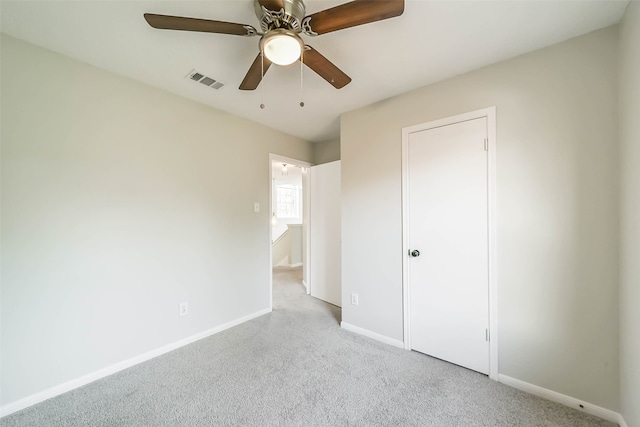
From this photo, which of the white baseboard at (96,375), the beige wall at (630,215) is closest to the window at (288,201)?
the white baseboard at (96,375)

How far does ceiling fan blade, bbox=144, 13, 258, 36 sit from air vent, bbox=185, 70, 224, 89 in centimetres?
82

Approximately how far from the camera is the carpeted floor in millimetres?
1485

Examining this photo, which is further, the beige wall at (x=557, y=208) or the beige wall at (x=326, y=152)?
the beige wall at (x=326, y=152)

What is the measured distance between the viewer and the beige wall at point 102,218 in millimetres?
1585

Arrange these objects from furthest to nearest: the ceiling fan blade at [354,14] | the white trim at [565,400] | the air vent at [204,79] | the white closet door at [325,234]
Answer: the white closet door at [325,234], the air vent at [204,79], the white trim at [565,400], the ceiling fan blade at [354,14]

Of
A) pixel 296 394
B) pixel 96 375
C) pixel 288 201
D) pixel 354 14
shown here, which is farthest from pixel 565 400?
pixel 288 201

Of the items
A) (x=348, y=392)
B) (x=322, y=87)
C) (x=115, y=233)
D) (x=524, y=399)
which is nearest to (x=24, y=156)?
(x=115, y=233)

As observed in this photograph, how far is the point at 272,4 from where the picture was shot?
113 centimetres

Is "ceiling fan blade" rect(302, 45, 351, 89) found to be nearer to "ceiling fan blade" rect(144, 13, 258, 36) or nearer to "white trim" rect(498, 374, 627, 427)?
"ceiling fan blade" rect(144, 13, 258, 36)

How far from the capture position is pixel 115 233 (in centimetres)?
196

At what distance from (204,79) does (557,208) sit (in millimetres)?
2843

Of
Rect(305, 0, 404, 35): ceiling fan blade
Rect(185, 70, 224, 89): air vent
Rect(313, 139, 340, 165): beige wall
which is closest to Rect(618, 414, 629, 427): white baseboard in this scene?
Rect(305, 0, 404, 35): ceiling fan blade

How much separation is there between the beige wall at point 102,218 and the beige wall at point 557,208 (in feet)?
8.04

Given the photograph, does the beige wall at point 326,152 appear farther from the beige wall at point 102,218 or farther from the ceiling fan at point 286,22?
the ceiling fan at point 286,22
